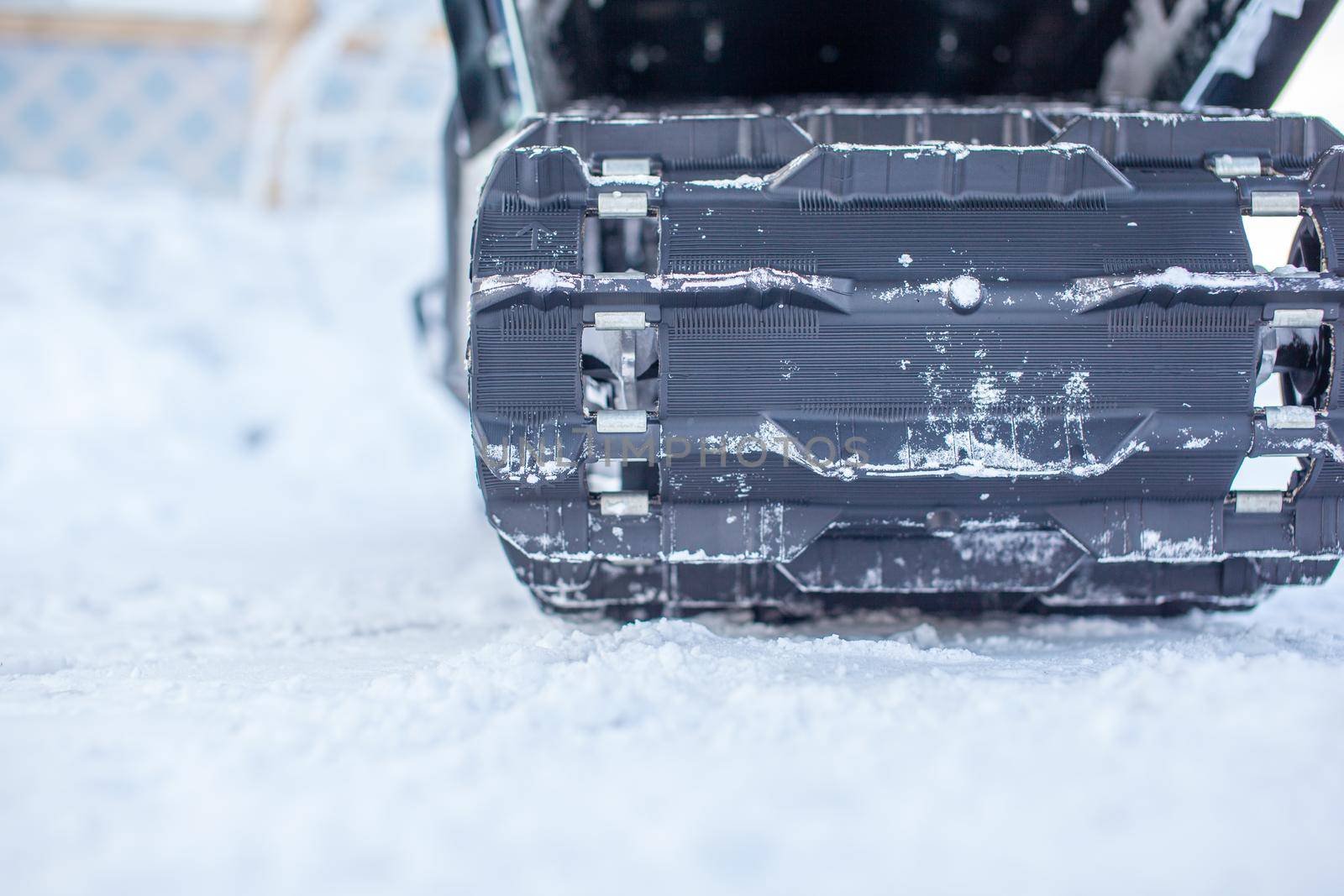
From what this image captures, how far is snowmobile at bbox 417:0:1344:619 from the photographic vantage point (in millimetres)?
1177

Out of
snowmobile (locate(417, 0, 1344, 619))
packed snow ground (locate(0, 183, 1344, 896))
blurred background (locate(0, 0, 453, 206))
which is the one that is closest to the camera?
packed snow ground (locate(0, 183, 1344, 896))

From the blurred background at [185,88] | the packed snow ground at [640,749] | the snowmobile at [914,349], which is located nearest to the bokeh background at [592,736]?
the packed snow ground at [640,749]

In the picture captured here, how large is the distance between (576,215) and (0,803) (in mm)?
925

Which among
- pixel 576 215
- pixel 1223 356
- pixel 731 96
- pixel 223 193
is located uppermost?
pixel 223 193

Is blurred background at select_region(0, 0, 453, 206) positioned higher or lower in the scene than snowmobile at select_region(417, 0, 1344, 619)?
higher

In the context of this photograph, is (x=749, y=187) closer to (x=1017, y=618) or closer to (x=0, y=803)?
(x=1017, y=618)

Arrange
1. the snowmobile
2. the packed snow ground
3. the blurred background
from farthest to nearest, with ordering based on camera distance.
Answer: the blurred background < the snowmobile < the packed snow ground

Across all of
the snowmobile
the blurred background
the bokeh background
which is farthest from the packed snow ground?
the blurred background

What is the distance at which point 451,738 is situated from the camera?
909mm

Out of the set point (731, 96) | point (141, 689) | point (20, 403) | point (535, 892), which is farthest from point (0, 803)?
point (20, 403)

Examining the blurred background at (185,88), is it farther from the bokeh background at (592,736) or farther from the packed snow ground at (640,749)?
the packed snow ground at (640,749)

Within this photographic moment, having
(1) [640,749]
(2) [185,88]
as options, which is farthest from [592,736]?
(2) [185,88]

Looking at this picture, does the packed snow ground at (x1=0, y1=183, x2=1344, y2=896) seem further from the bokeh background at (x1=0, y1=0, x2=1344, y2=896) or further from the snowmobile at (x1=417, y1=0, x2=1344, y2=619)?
the snowmobile at (x1=417, y1=0, x2=1344, y2=619)

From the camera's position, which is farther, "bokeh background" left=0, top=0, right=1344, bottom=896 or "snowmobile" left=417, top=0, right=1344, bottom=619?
"snowmobile" left=417, top=0, right=1344, bottom=619
